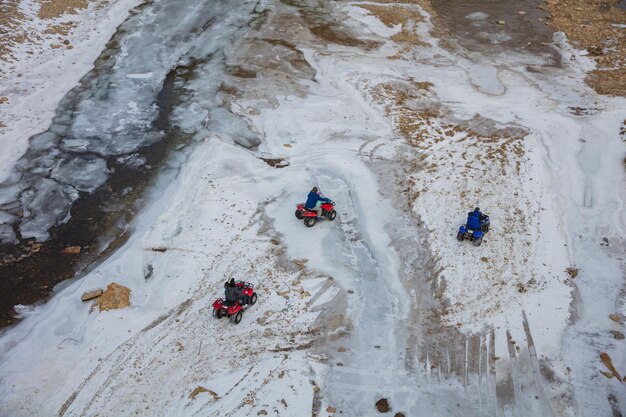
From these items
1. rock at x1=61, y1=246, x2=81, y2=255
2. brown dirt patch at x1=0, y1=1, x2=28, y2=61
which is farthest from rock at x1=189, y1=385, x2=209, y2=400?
brown dirt patch at x1=0, y1=1, x2=28, y2=61

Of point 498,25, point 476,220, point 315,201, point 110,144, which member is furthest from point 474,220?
point 498,25

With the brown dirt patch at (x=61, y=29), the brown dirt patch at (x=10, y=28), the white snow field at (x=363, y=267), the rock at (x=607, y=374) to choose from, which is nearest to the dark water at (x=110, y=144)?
the white snow field at (x=363, y=267)

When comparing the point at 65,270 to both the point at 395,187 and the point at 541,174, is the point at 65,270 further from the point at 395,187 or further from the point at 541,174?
the point at 541,174

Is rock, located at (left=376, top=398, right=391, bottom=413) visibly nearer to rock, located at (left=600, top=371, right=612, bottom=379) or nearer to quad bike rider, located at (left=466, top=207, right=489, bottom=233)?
rock, located at (left=600, top=371, right=612, bottom=379)

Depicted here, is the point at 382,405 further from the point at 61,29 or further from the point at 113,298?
the point at 61,29

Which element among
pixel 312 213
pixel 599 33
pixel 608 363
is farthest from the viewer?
pixel 599 33

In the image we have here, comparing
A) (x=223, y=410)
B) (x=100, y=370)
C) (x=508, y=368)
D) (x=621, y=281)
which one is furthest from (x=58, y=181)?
(x=621, y=281)
